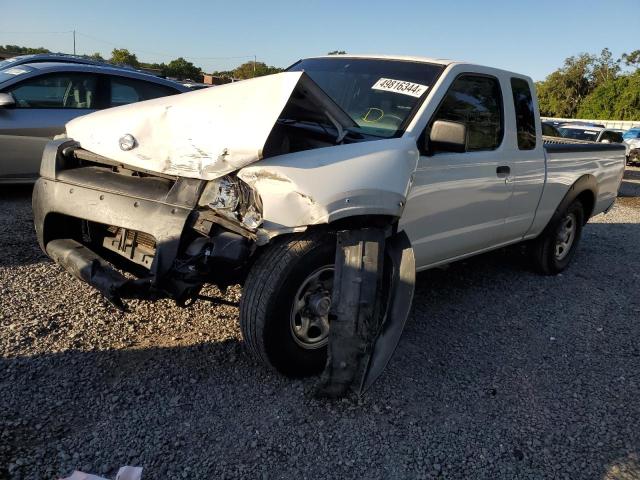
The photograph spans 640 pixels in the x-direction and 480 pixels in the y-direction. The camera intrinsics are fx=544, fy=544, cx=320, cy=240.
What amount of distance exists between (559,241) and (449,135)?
3.04m

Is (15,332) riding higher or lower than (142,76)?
lower

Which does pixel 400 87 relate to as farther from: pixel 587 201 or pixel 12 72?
pixel 12 72

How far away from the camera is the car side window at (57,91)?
21.0 feet

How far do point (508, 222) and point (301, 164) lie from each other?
2.56m

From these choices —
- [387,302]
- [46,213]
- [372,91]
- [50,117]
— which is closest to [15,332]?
[46,213]

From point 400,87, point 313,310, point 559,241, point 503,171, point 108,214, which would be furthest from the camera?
point 559,241

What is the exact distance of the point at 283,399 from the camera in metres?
2.96

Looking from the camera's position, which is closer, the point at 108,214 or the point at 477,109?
the point at 108,214

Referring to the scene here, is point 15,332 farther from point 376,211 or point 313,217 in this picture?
point 376,211

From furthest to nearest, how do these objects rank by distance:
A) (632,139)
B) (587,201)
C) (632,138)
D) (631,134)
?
(631,134), (632,138), (632,139), (587,201)

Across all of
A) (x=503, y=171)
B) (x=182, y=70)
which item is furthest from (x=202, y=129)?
(x=182, y=70)

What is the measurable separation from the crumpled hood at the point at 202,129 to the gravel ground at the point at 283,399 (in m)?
1.15

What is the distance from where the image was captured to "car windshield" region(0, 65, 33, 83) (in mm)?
6297

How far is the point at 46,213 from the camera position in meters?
3.26
